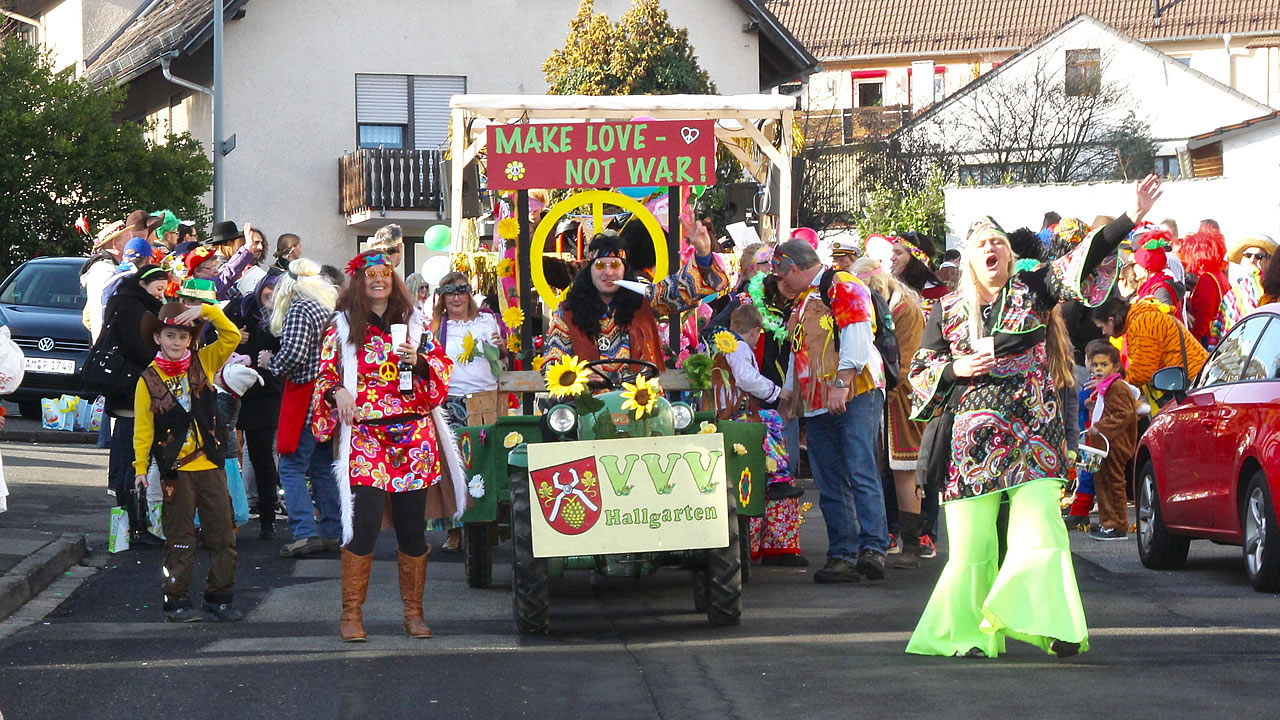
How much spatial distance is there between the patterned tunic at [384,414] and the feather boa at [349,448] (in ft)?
0.09

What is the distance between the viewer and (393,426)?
858 centimetres

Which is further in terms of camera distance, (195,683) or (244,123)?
(244,123)

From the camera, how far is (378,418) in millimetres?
8516

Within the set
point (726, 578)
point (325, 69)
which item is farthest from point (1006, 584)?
point (325, 69)

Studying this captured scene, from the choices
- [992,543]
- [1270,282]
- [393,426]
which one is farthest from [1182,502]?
[393,426]

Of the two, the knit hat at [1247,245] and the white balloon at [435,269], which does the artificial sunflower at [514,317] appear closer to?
the white balloon at [435,269]

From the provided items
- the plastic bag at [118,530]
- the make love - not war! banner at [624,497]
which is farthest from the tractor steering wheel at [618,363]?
the plastic bag at [118,530]

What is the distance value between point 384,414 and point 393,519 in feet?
1.89

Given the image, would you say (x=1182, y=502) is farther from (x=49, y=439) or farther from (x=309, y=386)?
(x=49, y=439)

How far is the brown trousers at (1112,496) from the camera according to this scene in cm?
1290

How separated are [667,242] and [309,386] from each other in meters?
2.82

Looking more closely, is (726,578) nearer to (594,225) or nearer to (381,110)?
(594,225)

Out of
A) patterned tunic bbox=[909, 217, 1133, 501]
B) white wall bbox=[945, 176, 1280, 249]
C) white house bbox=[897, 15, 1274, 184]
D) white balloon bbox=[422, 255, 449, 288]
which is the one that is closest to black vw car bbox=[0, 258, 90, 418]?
white balloon bbox=[422, 255, 449, 288]

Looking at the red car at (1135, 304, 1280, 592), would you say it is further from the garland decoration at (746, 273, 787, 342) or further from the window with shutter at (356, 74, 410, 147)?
the window with shutter at (356, 74, 410, 147)
